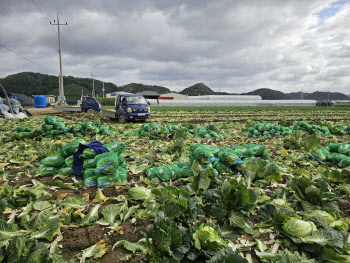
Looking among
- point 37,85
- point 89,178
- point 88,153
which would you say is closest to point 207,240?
point 89,178

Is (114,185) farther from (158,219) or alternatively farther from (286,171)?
(286,171)

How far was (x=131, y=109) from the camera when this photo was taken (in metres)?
15.0

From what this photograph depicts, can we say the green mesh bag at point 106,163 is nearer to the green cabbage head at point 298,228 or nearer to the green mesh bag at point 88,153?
the green mesh bag at point 88,153

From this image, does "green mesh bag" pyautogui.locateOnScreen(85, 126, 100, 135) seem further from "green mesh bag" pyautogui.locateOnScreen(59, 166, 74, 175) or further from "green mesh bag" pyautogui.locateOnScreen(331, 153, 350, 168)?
"green mesh bag" pyautogui.locateOnScreen(331, 153, 350, 168)

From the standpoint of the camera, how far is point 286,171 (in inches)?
154

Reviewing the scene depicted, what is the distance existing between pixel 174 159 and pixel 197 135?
292 cm

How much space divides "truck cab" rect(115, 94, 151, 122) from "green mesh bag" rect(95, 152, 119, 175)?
1188 centimetres

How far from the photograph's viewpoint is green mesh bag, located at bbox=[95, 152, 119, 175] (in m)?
3.24

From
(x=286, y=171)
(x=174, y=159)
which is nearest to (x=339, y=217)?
(x=286, y=171)

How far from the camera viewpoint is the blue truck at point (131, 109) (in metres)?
15.0

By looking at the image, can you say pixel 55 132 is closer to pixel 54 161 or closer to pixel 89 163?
pixel 54 161

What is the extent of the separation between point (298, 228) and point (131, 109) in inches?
549

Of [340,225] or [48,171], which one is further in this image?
[48,171]

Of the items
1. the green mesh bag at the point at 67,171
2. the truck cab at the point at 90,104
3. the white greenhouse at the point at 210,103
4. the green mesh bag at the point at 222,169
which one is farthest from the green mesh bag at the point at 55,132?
the white greenhouse at the point at 210,103
